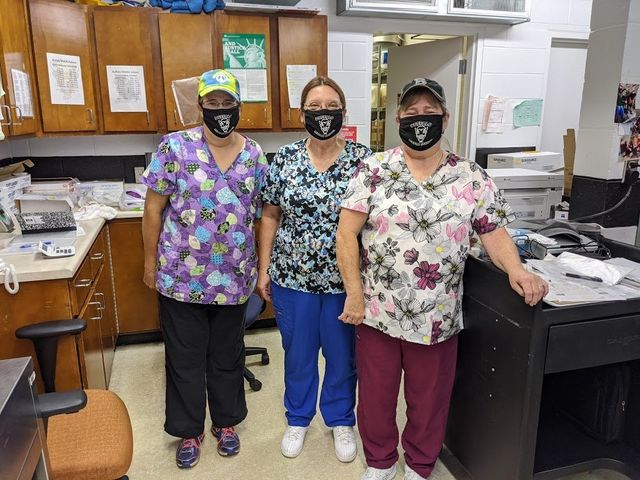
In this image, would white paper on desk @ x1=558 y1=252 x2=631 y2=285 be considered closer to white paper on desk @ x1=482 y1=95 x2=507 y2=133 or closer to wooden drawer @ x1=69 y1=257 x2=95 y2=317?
wooden drawer @ x1=69 y1=257 x2=95 y2=317

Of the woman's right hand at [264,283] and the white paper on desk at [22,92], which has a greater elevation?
the white paper on desk at [22,92]

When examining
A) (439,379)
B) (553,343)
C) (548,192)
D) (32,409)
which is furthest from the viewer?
(548,192)

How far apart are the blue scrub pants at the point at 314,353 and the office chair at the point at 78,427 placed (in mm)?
691

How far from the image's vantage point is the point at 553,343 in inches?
57.8

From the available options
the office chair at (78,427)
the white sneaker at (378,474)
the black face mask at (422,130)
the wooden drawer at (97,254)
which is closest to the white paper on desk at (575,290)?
the black face mask at (422,130)

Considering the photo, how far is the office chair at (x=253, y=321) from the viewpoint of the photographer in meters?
2.38

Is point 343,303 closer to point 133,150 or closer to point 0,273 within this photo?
point 0,273

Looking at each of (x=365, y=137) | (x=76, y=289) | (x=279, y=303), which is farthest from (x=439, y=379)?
(x=365, y=137)

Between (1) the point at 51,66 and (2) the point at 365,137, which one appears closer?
(1) the point at 51,66

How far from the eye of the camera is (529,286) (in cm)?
144

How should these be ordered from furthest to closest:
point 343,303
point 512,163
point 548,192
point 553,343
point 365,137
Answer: point 365,137 → point 512,163 → point 548,192 → point 343,303 → point 553,343

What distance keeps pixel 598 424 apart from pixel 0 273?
7.57 feet

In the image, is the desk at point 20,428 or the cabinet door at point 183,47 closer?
the desk at point 20,428

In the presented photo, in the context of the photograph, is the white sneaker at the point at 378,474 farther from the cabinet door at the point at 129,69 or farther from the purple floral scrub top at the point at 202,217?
the cabinet door at the point at 129,69
